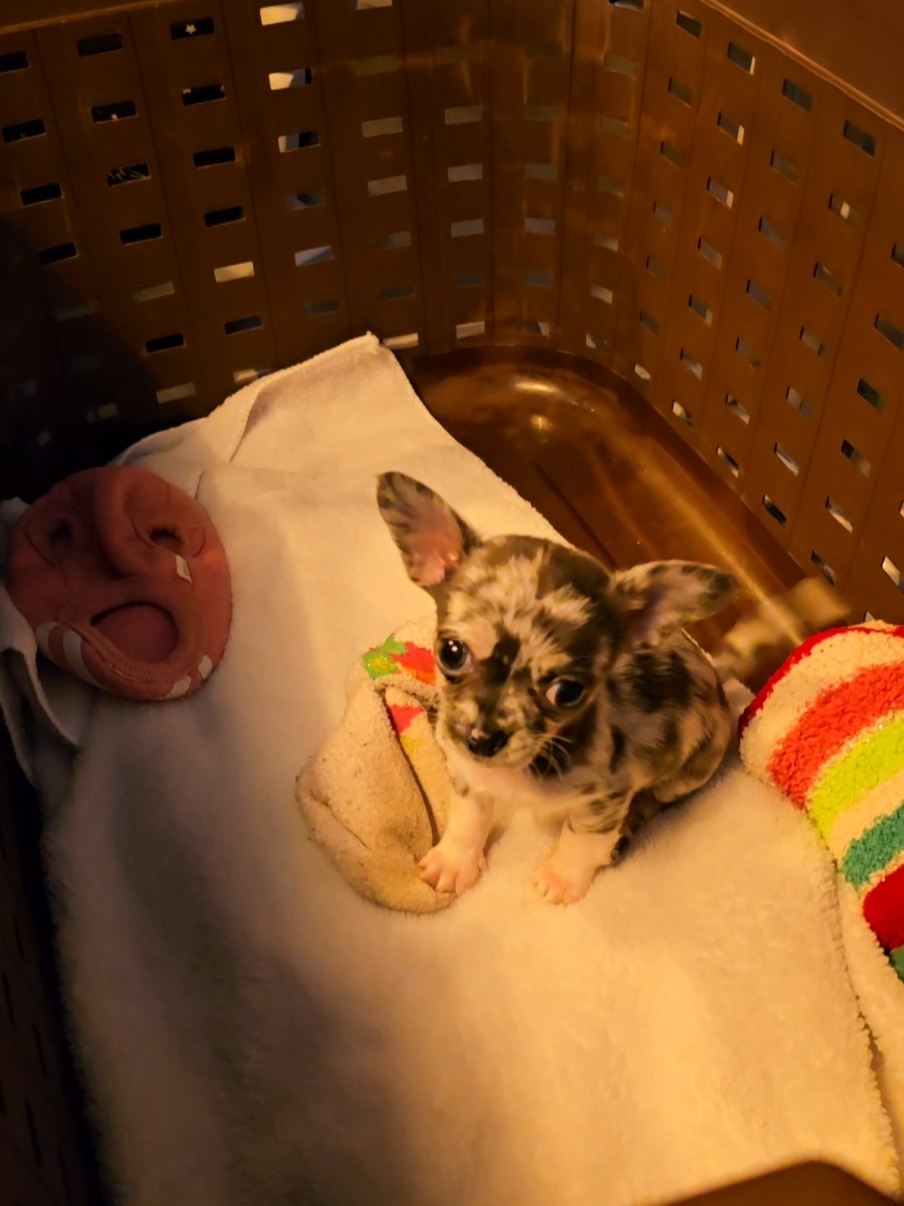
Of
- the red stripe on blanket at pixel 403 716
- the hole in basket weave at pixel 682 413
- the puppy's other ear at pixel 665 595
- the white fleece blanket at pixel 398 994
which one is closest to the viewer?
the puppy's other ear at pixel 665 595

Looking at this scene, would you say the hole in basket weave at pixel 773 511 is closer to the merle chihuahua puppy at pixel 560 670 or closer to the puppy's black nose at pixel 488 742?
the merle chihuahua puppy at pixel 560 670

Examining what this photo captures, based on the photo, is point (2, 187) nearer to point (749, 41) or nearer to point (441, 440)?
point (441, 440)

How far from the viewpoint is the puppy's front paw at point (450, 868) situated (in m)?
1.27

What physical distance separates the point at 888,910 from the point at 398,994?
1.79 ft

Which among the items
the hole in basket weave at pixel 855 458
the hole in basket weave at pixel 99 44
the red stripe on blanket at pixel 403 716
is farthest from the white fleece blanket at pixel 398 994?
the hole in basket weave at pixel 99 44

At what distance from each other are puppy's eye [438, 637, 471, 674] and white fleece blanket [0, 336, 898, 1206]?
40 cm

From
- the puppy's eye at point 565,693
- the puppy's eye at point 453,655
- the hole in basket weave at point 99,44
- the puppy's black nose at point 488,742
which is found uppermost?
the hole in basket weave at point 99,44

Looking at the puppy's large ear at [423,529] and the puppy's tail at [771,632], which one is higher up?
the puppy's large ear at [423,529]

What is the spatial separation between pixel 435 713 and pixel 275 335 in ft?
2.46

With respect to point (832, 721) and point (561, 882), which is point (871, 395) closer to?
point (832, 721)

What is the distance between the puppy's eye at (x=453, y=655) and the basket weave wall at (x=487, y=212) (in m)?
0.51

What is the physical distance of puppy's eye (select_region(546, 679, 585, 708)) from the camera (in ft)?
3.22

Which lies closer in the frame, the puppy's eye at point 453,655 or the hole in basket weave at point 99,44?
the puppy's eye at point 453,655

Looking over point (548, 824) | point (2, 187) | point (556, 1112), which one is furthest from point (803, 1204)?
point (2, 187)
